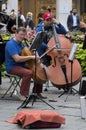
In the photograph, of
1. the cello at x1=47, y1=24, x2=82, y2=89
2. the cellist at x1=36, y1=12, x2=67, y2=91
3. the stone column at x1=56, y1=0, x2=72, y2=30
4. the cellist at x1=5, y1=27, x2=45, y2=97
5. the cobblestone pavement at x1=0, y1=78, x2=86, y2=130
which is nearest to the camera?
the cobblestone pavement at x1=0, y1=78, x2=86, y2=130

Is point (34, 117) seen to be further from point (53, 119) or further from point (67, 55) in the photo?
point (67, 55)

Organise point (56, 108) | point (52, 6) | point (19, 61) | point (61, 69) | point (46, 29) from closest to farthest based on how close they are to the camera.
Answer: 1. point (56, 108)
2. point (19, 61)
3. point (61, 69)
4. point (46, 29)
5. point (52, 6)

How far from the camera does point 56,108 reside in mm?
10344

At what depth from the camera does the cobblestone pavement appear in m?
8.70

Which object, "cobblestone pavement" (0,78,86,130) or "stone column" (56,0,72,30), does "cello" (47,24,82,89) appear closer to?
"cobblestone pavement" (0,78,86,130)

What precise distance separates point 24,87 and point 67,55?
4.72ft

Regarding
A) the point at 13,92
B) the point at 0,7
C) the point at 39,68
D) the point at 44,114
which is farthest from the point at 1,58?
the point at 0,7

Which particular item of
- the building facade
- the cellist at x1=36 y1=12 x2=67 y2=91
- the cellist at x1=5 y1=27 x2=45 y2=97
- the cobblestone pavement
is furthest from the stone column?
the cellist at x1=5 y1=27 x2=45 y2=97

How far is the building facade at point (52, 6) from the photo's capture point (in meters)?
32.5

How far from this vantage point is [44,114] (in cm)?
855

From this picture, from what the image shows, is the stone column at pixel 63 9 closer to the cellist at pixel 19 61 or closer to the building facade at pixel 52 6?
the building facade at pixel 52 6

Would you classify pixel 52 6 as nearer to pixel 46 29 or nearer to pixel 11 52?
pixel 46 29

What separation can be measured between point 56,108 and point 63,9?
2303 cm

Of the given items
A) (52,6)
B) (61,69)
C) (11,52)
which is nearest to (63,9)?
(52,6)
